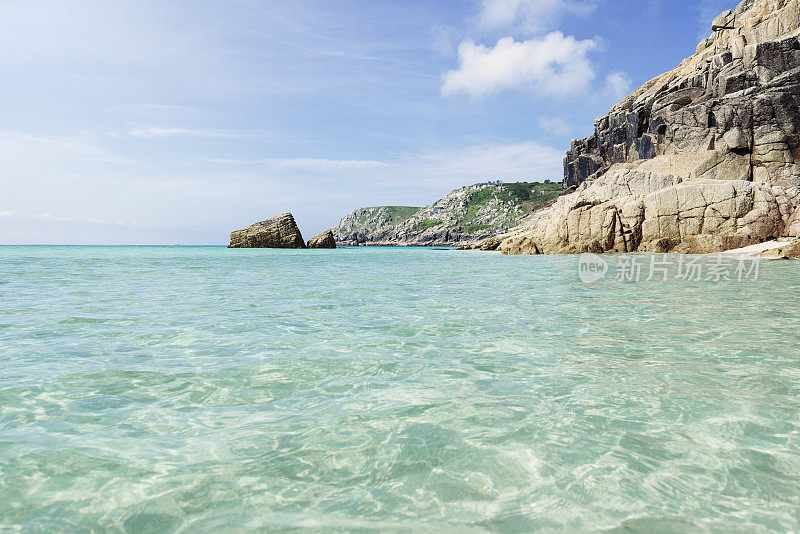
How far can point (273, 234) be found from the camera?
93.4 meters

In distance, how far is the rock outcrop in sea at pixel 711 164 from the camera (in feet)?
122

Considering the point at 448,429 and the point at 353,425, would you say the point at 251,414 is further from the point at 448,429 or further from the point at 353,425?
the point at 448,429

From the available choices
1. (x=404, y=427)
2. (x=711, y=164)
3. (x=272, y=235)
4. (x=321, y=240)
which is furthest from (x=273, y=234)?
(x=404, y=427)

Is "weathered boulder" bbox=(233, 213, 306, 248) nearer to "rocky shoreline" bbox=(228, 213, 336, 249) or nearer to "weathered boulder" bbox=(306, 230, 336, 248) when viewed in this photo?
"rocky shoreline" bbox=(228, 213, 336, 249)

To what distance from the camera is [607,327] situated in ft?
27.0

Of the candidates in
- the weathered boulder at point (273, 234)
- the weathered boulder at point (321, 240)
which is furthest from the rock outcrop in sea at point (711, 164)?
the weathered boulder at point (321, 240)

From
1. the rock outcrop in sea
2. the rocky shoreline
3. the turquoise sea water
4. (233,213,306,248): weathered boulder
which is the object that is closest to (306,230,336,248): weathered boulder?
the rocky shoreline

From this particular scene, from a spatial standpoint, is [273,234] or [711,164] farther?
[273,234]

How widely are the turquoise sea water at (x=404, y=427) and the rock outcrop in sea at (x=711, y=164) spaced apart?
35698 millimetres

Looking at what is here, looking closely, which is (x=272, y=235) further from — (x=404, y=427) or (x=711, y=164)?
(x=404, y=427)

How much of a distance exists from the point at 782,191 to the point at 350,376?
157 ft

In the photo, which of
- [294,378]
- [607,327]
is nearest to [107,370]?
[294,378]

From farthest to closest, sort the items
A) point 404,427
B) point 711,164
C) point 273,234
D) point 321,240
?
1. point 321,240
2. point 273,234
3. point 711,164
4. point 404,427

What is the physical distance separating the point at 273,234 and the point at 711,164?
77.8 metres
